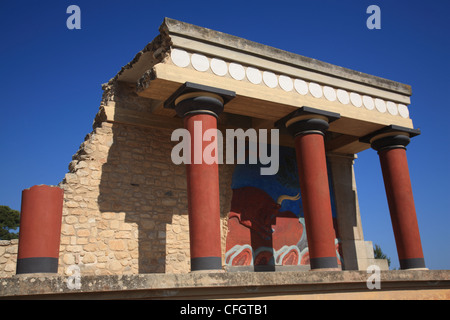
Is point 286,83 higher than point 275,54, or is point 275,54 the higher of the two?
point 275,54

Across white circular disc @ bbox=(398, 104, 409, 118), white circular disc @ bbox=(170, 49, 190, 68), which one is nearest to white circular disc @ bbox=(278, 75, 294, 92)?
white circular disc @ bbox=(170, 49, 190, 68)

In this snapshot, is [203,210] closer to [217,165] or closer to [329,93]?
[217,165]

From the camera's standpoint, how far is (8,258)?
23.2ft

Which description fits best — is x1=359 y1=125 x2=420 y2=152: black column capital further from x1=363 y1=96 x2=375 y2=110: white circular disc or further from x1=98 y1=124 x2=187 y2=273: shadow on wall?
x1=98 y1=124 x2=187 y2=273: shadow on wall

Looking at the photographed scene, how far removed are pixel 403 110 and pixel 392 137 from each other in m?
0.92

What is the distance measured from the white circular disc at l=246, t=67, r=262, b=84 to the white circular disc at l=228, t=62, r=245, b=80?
139mm

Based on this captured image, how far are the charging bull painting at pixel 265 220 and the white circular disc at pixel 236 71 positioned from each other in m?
2.72

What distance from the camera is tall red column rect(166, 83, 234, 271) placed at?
6680 millimetres

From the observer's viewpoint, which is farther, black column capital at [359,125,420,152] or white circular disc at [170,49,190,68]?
black column capital at [359,125,420,152]

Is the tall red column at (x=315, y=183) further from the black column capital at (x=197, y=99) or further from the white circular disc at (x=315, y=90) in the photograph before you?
the black column capital at (x=197, y=99)

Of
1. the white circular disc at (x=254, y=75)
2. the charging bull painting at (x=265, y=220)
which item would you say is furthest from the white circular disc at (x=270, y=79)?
the charging bull painting at (x=265, y=220)

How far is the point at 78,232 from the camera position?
777cm

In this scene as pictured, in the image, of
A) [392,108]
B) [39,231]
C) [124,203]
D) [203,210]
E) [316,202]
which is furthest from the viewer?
[392,108]

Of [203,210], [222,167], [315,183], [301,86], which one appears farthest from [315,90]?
[203,210]
